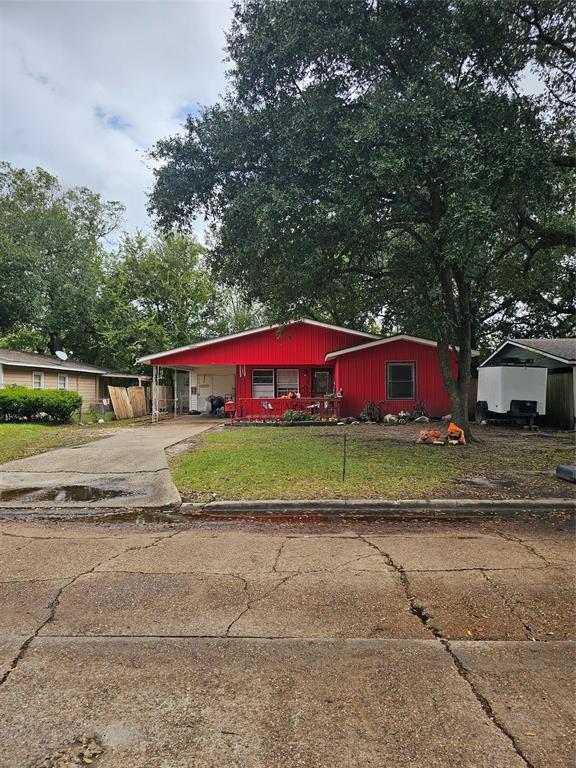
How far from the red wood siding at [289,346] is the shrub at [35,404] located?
6613mm

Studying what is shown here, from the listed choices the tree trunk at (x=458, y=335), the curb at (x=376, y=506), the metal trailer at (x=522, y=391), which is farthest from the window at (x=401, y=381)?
the curb at (x=376, y=506)

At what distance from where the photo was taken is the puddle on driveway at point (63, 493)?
23.2ft

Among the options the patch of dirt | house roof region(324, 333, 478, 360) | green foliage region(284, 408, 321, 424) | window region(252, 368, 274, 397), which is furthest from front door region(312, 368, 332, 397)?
the patch of dirt

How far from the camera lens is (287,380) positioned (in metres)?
22.8

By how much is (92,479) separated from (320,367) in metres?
15.3

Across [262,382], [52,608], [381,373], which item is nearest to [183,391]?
[262,382]

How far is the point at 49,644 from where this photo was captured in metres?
2.95

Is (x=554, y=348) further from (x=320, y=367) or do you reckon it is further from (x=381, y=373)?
(x=320, y=367)

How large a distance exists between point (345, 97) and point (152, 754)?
11649mm

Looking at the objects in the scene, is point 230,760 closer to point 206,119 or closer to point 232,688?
point 232,688

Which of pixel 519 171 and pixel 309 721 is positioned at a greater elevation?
pixel 519 171

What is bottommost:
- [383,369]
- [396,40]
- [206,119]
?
[383,369]

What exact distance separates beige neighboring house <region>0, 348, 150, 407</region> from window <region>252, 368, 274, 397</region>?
10442 millimetres

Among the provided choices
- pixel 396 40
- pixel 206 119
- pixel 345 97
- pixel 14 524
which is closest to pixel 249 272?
pixel 206 119
